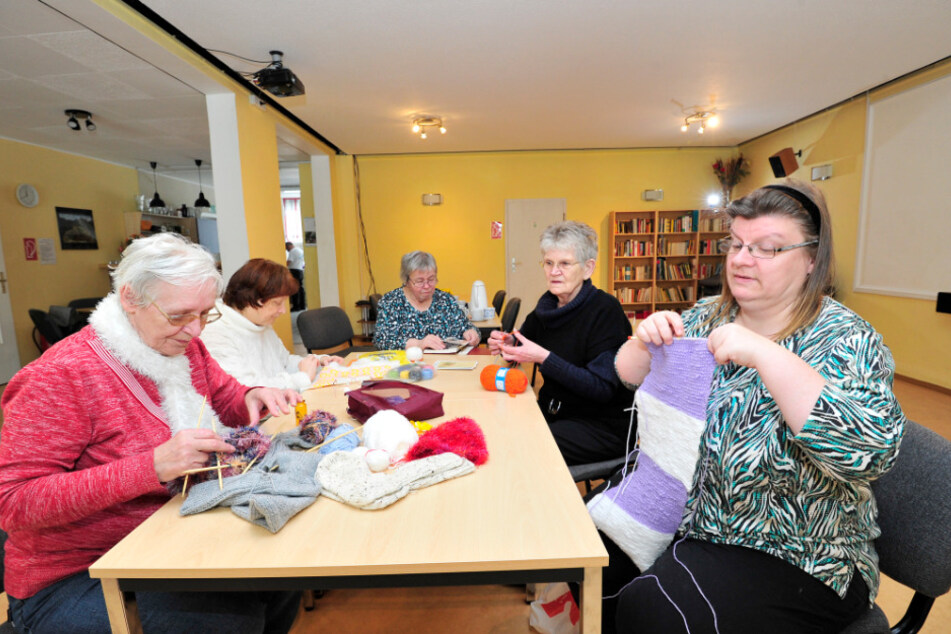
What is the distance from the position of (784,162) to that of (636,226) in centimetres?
203

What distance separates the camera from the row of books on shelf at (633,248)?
721 cm

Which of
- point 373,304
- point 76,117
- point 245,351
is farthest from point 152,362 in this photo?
point 373,304

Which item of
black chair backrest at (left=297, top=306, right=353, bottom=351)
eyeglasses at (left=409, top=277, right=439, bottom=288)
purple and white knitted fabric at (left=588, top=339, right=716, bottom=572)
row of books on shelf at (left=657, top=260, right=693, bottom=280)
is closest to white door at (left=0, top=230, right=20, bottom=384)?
black chair backrest at (left=297, top=306, right=353, bottom=351)

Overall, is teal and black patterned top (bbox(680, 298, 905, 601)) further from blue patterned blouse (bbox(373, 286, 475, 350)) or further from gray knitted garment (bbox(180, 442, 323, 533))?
blue patterned blouse (bbox(373, 286, 475, 350))

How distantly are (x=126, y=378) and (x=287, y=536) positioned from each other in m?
0.57

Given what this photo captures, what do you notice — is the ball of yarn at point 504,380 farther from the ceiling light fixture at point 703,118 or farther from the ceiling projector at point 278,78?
the ceiling light fixture at point 703,118

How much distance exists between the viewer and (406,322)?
3102 millimetres

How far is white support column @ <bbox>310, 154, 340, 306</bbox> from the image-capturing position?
6848mm

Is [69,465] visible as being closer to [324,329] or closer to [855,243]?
[324,329]

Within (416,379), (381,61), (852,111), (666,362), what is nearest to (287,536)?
(666,362)

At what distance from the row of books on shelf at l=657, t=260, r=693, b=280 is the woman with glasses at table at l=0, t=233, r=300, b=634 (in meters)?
7.03

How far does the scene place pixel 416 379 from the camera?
82.0 inches

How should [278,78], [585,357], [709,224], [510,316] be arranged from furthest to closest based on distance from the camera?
1. [709,224]
2. [510,316]
3. [278,78]
4. [585,357]

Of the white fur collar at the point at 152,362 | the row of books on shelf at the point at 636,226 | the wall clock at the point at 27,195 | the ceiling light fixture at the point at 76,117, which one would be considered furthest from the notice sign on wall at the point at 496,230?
the white fur collar at the point at 152,362
